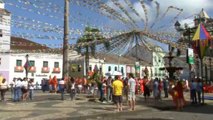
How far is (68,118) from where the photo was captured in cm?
1692

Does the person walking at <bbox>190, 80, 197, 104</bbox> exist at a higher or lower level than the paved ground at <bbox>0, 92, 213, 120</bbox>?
higher

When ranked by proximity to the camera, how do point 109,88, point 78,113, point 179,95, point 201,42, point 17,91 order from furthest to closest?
point 201,42 < point 17,91 < point 109,88 < point 179,95 < point 78,113

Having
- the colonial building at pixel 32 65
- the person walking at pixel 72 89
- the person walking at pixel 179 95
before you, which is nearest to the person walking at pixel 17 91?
the person walking at pixel 72 89

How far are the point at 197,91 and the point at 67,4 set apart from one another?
956cm

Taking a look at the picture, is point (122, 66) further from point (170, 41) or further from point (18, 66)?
point (170, 41)

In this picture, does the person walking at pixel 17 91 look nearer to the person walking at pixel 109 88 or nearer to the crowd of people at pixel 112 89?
the crowd of people at pixel 112 89

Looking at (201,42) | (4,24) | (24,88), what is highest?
(4,24)

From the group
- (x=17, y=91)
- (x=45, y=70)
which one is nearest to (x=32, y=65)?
(x=45, y=70)

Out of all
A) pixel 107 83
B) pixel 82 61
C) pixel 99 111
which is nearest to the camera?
pixel 99 111

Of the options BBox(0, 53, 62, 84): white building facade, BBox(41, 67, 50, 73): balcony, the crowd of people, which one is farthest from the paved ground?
BBox(41, 67, 50, 73): balcony

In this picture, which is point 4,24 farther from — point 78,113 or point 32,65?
point 32,65

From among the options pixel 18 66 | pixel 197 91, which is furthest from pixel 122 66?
pixel 197 91

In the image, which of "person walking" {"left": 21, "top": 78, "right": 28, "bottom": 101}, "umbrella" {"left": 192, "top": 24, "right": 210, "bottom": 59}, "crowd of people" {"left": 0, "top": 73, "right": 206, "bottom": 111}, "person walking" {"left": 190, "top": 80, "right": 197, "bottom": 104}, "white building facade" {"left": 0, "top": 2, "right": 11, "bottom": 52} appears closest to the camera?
"crowd of people" {"left": 0, "top": 73, "right": 206, "bottom": 111}

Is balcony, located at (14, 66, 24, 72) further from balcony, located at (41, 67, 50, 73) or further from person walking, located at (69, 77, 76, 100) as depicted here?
person walking, located at (69, 77, 76, 100)
